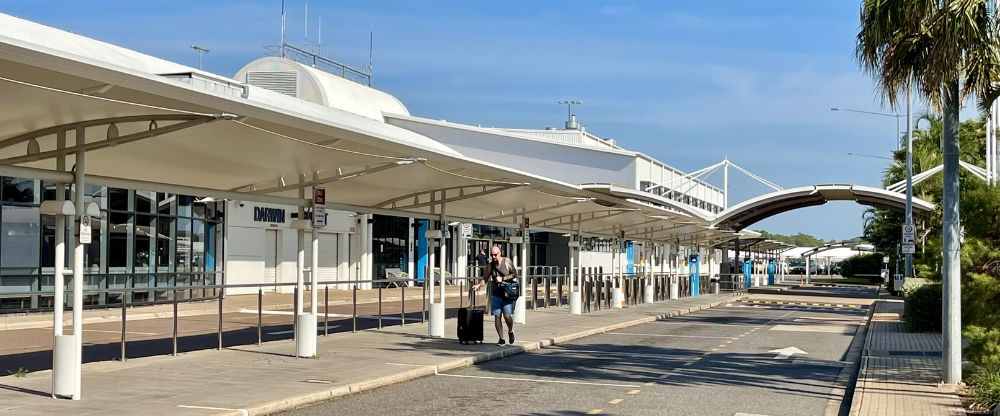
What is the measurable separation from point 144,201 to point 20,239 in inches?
203

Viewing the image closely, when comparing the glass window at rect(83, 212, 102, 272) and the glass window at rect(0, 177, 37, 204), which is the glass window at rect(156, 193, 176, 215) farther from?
the glass window at rect(0, 177, 37, 204)

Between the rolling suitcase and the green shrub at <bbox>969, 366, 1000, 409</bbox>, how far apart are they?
8340 mm

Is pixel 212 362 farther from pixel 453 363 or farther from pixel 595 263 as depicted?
pixel 595 263

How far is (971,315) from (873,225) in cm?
7305

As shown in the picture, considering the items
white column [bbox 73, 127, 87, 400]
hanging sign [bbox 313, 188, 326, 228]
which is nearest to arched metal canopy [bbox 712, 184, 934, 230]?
hanging sign [bbox 313, 188, 326, 228]

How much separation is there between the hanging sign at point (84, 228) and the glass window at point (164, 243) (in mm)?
22650

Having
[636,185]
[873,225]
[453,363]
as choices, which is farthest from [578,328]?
[873,225]

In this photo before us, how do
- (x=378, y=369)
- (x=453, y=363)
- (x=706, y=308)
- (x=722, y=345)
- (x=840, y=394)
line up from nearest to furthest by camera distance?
1. (x=840, y=394)
2. (x=378, y=369)
3. (x=453, y=363)
4. (x=722, y=345)
5. (x=706, y=308)

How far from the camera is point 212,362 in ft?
47.9

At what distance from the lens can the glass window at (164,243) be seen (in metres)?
32.7

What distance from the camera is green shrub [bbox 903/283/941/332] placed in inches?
912

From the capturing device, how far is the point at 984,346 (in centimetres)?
1245

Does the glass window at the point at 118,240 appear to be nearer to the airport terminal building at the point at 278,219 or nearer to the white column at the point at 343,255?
the airport terminal building at the point at 278,219

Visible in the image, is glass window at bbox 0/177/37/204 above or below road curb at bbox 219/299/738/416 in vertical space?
above
